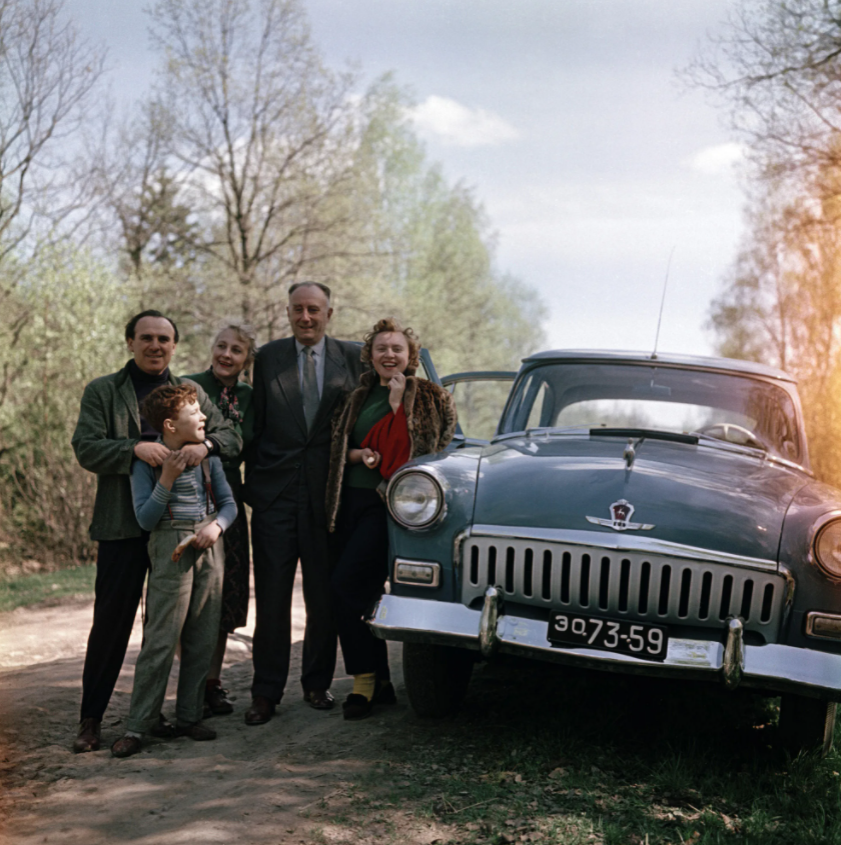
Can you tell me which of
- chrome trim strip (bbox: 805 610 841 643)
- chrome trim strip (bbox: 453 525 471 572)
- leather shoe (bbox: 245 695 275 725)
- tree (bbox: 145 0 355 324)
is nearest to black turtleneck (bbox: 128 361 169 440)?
leather shoe (bbox: 245 695 275 725)

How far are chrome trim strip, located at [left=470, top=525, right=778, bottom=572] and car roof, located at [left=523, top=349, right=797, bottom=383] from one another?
1853 millimetres

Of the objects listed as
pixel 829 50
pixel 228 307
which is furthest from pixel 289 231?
pixel 829 50

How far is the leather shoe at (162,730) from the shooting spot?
4230mm

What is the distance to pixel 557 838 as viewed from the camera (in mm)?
3133

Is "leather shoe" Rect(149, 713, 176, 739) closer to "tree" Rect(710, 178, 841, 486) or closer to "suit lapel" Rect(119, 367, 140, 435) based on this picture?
"suit lapel" Rect(119, 367, 140, 435)

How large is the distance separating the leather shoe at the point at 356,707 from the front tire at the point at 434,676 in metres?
0.31

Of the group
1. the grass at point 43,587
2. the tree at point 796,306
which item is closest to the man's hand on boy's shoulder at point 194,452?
the grass at point 43,587

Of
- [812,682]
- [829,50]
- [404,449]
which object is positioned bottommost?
[812,682]

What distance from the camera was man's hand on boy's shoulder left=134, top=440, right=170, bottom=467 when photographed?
4.00m

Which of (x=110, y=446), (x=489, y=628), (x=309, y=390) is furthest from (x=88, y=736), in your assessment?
(x=309, y=390)

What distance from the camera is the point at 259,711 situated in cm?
452

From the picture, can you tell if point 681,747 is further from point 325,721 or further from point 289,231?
point 289,231

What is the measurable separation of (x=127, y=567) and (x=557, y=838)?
2321 mm

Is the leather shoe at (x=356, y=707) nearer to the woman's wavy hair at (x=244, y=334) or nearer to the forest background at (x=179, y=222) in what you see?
the woman's wavy hair at (x=244, y=334)
